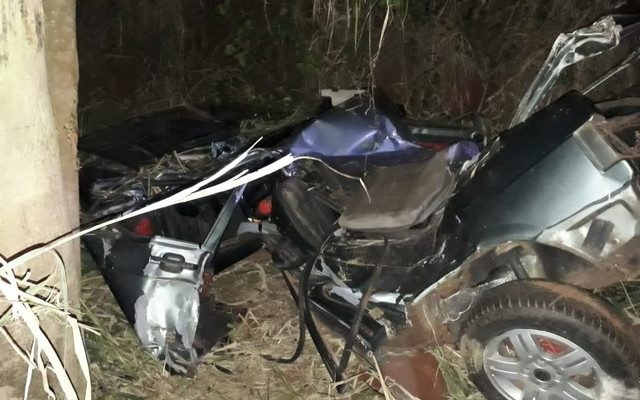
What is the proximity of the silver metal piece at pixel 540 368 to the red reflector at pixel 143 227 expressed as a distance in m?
1.86

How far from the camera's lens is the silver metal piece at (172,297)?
3.12 metres

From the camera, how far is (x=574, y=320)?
2307 millimetres

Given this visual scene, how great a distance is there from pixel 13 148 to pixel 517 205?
182 centimetres

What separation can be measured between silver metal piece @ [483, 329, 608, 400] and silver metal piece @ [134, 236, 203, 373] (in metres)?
1.46

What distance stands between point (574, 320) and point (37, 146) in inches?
77.2

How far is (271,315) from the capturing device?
3822mm

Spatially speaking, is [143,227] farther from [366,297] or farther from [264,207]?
[366,297]

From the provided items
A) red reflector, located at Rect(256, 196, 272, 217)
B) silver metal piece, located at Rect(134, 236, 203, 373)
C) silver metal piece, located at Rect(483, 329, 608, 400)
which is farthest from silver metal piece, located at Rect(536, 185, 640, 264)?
silver metal piece, located at Rect(134, 236, 203, 373)

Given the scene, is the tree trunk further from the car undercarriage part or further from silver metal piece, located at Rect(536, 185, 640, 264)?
silver metal piece, located at Rect(536, 185, 640, 264)

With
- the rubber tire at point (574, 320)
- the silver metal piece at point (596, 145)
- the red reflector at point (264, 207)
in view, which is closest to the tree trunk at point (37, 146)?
the red reflector at point (264, 207)

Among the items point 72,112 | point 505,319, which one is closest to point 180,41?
point 72,112

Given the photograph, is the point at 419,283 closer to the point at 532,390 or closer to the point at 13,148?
the point at 532,390

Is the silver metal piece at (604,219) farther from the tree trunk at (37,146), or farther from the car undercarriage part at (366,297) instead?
the tree trunk at (37,146)

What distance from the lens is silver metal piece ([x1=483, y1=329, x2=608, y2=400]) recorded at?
2393 millimetres
